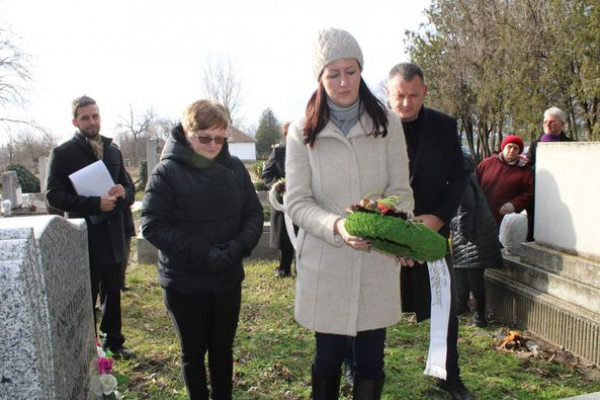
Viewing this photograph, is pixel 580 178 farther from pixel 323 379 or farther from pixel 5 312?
pixel 5 312

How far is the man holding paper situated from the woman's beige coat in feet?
6.70

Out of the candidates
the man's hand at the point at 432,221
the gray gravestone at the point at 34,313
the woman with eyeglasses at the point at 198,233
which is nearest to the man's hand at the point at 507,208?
the man's hand at the point at 432,221

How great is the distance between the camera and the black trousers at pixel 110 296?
3.98m

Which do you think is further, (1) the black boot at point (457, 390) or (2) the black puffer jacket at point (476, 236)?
(2) the black puffer jacket at point (476, 236)

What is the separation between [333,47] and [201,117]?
0.89 meters

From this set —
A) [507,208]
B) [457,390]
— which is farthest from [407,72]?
[507,208]

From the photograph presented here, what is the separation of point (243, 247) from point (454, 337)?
4.67 ft

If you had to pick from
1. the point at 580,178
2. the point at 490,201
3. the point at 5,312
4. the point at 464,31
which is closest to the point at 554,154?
the point at 580,178

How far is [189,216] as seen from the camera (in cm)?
284

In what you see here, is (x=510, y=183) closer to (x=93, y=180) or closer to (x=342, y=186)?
(x=342, y=186)

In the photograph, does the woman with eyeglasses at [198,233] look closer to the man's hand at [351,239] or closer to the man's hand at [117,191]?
the man's hand at [351,239]

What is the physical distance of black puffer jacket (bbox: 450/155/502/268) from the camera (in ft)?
14.6

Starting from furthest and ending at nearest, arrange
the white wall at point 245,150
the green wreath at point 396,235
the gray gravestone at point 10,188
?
the white wall at point 245,150, the gray gravestone at point 10,188, the green wreath at point 396,235

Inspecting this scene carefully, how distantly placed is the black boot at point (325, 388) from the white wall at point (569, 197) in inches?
102
